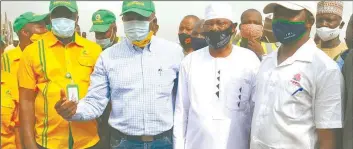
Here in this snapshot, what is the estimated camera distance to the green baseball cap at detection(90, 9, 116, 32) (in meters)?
6.41

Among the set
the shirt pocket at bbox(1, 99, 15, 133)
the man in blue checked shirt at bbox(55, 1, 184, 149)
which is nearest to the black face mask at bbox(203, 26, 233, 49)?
the man in blue checked shirt at bbox(55, 1, 184, 149)

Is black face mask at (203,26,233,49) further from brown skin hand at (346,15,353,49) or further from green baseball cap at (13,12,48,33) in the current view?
green baseball cap at (13,12,48,33)

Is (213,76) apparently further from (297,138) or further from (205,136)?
(297,138)

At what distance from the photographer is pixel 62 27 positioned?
4301 mm

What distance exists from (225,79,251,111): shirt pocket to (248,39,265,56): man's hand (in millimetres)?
1108

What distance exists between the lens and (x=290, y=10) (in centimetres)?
350

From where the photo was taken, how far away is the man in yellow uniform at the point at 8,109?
5.31m

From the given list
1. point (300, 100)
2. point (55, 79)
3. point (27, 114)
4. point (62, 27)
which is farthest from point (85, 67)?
point (300, 100)

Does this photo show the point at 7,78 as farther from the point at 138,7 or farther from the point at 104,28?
the point at 138,7

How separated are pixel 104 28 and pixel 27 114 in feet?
7.78

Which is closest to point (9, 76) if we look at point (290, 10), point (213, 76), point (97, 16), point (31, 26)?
point (31, 26)

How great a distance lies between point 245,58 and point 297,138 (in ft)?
3.09

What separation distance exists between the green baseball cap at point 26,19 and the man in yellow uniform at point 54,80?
1658 mm

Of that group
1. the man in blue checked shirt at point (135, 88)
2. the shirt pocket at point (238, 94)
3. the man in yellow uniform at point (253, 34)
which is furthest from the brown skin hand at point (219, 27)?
the man in yellow uniform at point (253, 34)
